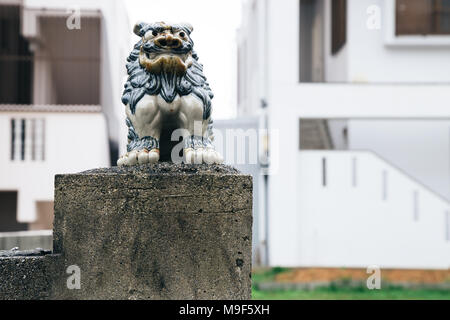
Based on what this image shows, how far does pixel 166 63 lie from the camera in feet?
14.4

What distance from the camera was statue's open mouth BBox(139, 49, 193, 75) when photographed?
173 inches

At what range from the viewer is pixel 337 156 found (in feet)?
39.3

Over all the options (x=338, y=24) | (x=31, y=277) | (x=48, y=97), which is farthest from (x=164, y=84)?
(x=338, y=24)

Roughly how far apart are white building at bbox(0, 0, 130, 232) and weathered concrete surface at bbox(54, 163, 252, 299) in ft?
32.7

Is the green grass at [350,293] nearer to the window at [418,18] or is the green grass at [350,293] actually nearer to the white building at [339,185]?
the white building at [339,185]

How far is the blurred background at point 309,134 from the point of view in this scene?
12.0 metres

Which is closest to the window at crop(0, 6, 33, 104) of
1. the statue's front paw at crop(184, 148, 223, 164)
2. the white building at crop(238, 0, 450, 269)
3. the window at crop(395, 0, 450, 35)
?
the white building at crop(238, 0, 450, 269)

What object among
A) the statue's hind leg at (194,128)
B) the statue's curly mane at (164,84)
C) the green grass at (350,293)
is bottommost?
the green grass at (350,293)

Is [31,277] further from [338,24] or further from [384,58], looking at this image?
[338,24]

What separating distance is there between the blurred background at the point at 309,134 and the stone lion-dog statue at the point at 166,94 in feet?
20.1

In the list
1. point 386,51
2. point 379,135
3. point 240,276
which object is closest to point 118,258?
point 240,276

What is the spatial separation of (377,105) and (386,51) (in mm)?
2991

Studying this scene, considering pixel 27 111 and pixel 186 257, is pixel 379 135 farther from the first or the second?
Result: pixel 186 257

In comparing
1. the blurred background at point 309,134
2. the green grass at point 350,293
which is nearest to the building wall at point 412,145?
the blurred background at point 309,134
